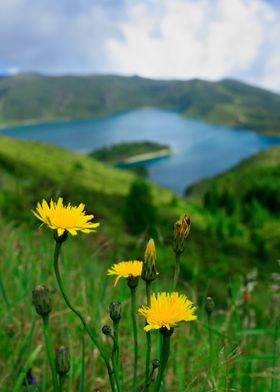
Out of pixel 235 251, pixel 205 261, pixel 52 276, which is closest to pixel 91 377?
pixel 52 276

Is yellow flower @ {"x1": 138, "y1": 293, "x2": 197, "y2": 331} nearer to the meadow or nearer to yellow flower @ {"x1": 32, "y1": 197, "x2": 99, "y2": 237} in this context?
the meadow

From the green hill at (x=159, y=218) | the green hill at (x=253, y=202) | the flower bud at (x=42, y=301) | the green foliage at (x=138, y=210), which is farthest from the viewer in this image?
the green hill at (x=253, y=202)

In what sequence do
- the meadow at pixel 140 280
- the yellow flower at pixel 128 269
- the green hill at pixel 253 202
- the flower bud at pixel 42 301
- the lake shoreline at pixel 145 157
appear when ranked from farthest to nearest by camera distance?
the lake shoreline at pixel 145 157, the green hill at pixel 253 202, the meadow at pixel 140 280, the yellow flower at pixel 128 269, the flower bud at pixel 42 301

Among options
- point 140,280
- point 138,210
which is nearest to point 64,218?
point 140,280

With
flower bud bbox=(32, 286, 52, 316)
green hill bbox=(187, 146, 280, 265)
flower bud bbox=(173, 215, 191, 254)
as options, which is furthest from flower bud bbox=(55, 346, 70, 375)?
green hill bbox=(187, 146, 280, 265)

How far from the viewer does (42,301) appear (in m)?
1.28

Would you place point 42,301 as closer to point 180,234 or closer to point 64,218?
point 64,218

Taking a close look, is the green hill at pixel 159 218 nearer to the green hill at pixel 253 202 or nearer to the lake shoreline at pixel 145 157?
the green hill at pixel 253 202

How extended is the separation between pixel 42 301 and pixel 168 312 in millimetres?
376

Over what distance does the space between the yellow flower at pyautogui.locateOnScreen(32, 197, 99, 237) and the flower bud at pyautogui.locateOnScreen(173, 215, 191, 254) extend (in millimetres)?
266

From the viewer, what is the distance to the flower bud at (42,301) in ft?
4.19

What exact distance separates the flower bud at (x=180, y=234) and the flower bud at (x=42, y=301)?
412 mm

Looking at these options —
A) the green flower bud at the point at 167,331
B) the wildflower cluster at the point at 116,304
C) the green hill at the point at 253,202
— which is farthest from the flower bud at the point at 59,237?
the green hill at the point at 253,202

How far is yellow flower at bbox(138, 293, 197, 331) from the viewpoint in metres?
1.17
